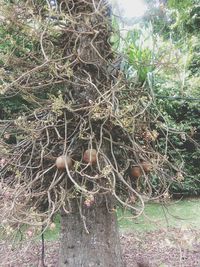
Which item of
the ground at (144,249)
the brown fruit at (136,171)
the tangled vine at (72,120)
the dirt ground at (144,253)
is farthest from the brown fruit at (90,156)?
the dirt ground at (144,253)

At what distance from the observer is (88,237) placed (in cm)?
265

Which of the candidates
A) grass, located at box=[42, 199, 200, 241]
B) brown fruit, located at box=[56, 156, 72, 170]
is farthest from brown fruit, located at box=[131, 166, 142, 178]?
grass, located at box=[42, 199, 200, 241]

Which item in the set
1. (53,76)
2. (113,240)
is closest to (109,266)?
(113,240)

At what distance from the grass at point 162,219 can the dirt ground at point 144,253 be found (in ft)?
0.82

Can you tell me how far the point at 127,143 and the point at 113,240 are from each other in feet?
2.79

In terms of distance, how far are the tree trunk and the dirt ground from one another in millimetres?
630

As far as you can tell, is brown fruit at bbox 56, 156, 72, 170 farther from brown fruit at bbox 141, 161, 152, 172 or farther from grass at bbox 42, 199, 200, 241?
grass at bbox 42, 199, 200, 241

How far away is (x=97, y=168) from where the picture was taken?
2322 mm

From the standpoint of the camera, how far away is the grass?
15.7 feet

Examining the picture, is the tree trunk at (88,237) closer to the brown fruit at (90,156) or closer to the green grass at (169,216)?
the brown fruit at (90,156)

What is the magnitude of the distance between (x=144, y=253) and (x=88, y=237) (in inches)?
57.2

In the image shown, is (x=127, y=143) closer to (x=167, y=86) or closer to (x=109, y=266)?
(x=109, y=266)

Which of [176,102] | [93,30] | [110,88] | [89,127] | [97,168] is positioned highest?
[93,30]

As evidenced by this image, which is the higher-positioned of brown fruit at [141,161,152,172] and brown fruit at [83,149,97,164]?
brown fruit at [83,149,97,164]
